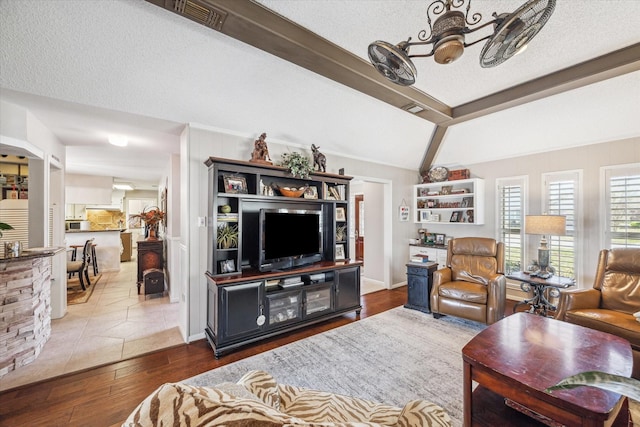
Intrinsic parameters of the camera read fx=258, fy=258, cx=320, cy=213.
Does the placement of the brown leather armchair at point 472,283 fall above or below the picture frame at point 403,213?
below

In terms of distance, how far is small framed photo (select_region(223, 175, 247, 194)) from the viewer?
9.73 feet

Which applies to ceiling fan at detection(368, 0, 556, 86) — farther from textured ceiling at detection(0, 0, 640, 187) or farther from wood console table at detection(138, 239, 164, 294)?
wood console table at detection(138, 239, 164, 294)

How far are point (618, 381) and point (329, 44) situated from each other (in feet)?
8.95

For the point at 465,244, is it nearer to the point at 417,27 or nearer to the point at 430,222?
the point at 430,222

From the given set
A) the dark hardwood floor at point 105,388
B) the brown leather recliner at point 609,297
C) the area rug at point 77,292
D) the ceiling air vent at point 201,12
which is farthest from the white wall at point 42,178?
the brown leather recliner at point 609,297

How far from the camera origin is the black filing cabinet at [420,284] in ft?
12.4

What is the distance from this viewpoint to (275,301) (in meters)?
3.02

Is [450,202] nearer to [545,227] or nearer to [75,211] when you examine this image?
[545,227]

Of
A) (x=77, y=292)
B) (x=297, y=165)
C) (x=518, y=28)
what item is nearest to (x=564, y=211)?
(x=518, y=28)

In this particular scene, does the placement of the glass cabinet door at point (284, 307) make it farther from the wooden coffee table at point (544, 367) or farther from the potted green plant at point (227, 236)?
the wooden coffee table at point (544, 367)

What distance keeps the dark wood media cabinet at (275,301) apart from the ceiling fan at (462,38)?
7.75 feet

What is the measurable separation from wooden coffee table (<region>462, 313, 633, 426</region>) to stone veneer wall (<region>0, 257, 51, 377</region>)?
3875mm

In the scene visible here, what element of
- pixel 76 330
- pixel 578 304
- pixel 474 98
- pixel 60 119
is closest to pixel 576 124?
pixel 474 98

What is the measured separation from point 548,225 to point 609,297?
97cm
